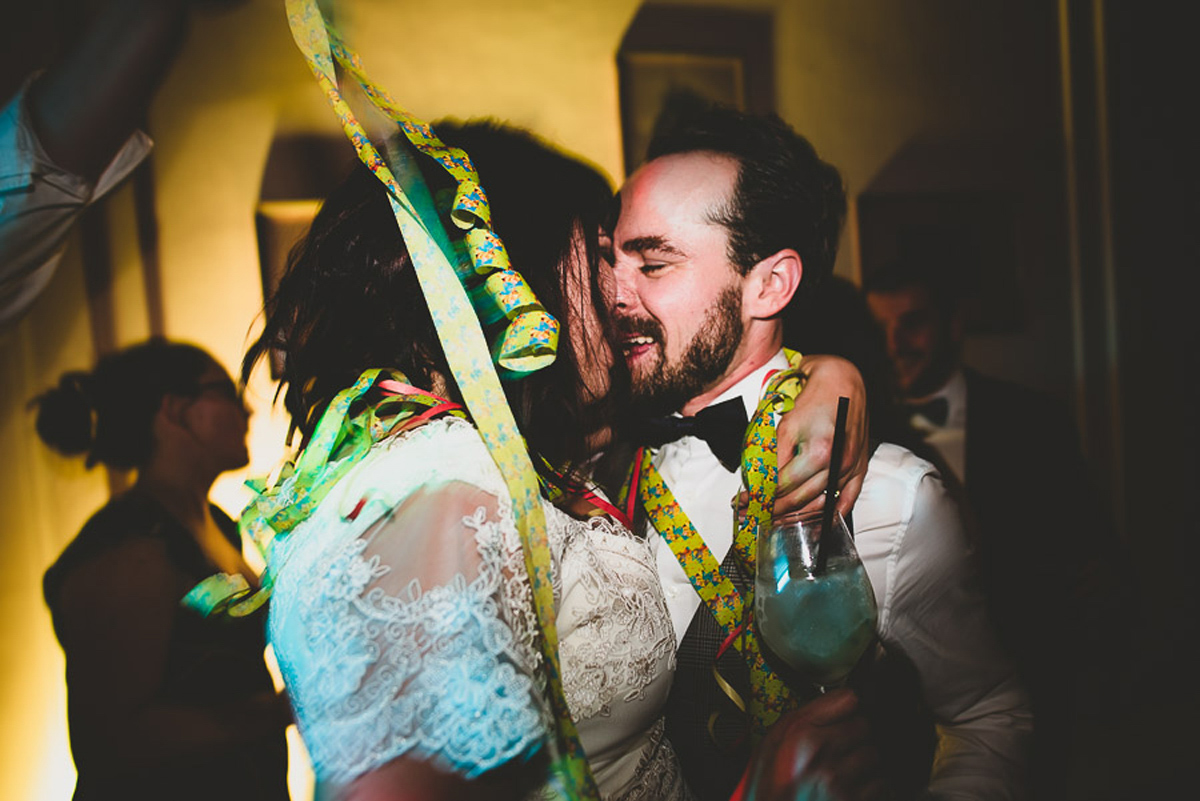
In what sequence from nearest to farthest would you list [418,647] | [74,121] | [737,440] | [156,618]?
1. [418,647]
2. [74,121]
3. [737,440]
4. [156,618]

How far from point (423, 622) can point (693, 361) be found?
1.05 m

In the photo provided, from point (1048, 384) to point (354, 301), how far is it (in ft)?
12.3

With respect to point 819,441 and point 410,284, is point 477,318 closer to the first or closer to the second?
point 410,284

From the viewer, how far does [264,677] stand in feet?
7.19

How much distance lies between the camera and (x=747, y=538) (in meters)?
1.32

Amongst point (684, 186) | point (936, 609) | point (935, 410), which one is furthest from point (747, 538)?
point (935, 410)

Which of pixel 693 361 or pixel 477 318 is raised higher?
pixel 477 318

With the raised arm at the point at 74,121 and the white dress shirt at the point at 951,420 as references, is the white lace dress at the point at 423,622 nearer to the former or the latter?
the raised arm at the point at 74,121

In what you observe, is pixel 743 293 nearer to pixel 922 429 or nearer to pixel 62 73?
pixel 62 73

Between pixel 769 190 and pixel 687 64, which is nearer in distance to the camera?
pixel 769 190

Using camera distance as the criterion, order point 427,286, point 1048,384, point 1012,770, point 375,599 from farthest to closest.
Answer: point 1048,384 < point 1012,770 < point 427,286 < point 375,599

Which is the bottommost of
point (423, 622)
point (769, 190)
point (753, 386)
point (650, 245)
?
point (423, 622)

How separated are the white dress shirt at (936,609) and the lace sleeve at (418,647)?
69 cm

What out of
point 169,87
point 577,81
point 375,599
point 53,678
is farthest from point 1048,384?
point 53,678
